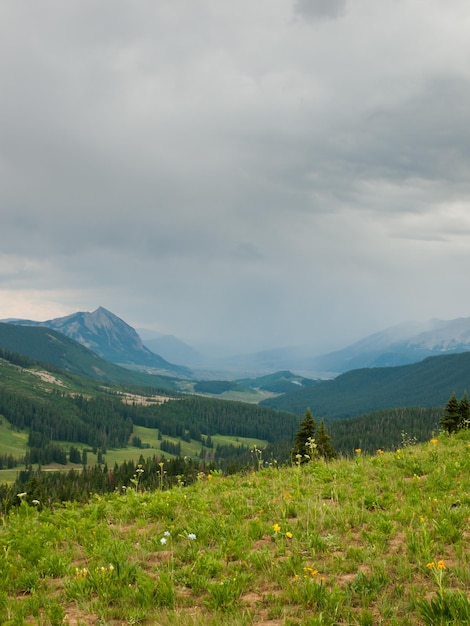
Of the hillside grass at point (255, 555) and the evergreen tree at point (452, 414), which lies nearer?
the hillside grass at point (255, 555)

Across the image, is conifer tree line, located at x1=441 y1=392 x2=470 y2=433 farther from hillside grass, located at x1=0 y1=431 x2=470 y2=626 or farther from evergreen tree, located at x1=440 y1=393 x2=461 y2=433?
hillside grass, located at x1=0 y1=431 x2=470 y2=626

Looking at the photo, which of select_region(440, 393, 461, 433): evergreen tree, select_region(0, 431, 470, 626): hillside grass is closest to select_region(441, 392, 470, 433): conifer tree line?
select_region(440, 393, 461, 433): evergreen tree

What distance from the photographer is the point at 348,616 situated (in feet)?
20.7

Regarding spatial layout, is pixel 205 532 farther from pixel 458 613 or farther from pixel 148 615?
pixel 458 613

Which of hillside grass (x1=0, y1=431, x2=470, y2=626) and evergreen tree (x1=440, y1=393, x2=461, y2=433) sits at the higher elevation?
hillside grass (x1=0, y1=431, x2=470, y2=626)

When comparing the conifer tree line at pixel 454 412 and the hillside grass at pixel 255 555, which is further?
the conifer tree line at pixel 454 412

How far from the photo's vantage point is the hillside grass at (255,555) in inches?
268

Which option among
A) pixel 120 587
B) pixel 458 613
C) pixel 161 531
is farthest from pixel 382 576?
pixel 161 531

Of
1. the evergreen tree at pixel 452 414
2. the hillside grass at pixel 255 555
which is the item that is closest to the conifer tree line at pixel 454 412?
the evergreen tree at pixel 452 414

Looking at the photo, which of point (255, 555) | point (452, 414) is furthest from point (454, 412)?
point (255, 555)

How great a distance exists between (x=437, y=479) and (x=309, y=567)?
6173mm

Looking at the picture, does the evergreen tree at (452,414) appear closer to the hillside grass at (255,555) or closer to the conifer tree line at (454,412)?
the conifer tree line at (454,412)

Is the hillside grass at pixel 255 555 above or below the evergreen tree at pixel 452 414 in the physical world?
above

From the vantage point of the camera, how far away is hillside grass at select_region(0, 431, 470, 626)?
6.80 m
